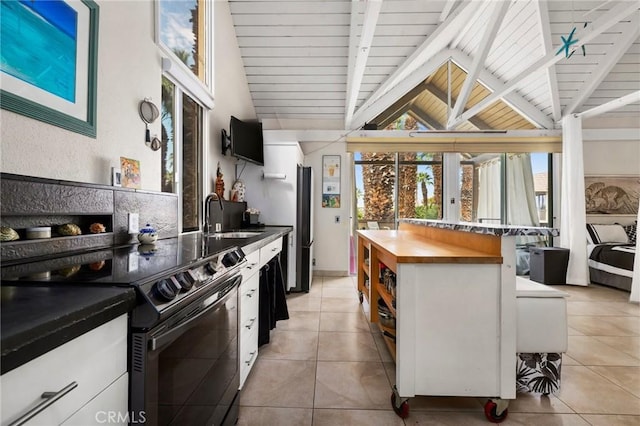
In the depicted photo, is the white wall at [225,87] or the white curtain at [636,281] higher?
the white wall at [225,87]

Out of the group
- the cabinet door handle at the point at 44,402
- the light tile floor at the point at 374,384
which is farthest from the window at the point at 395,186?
the cabinet door handle at the point at 44,402

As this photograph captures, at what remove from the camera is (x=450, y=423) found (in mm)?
1496

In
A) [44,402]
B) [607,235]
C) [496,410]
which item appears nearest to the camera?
[44,402]

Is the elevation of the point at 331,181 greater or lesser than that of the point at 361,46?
lesser

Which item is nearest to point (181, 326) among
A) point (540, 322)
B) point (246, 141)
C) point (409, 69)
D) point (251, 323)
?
point (251, 323)

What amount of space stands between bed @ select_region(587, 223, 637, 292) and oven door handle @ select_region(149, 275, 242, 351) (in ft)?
17.5

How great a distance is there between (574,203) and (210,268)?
550cm

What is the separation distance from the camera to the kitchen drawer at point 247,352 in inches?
65.0

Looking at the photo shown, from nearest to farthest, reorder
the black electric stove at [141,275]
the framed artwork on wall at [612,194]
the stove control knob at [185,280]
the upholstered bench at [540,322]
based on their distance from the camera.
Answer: the black electric stove at [141,275], the stove control knob at [185,280], the upholstered bench at [540,322], the framed artwork on wall at [612,194]

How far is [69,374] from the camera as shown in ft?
1.79

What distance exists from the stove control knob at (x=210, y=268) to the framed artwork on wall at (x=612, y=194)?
6.22 metres

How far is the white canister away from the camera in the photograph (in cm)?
108

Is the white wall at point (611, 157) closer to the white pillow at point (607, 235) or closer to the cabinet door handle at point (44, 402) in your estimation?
the white pillow at point (607, 235)

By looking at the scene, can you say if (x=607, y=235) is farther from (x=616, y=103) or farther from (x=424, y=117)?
(x=424, y=117)
